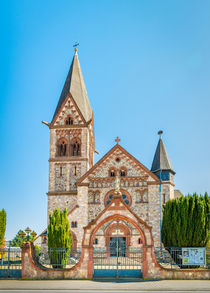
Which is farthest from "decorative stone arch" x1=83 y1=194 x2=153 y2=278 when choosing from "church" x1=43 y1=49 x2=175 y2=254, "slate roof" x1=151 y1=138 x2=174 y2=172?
"slate roof" x1=151 y1=138 x2=174 y2=172

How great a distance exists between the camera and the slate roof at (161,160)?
4226 cm

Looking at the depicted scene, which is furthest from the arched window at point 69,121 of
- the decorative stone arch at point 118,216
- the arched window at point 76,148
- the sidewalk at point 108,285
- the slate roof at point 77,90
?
the sidewalk at point 108,285

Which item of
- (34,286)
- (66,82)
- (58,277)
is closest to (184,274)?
(58,277)

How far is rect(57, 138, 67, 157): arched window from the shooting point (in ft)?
144

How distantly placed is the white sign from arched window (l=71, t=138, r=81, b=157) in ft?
76.7

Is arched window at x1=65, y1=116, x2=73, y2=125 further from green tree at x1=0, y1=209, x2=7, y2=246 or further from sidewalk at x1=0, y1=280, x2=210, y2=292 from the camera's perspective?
sidewalk at x1=0, y1=280, x2=210, y2=292

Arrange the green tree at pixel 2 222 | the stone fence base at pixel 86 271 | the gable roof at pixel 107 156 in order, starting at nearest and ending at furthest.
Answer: the stone fence base at pixel 86 271 < the green tree at pixel 2 222 < the gable roof at pixel 107 156

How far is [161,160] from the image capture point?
43000mm

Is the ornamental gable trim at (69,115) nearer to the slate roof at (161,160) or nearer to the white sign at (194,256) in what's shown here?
the slate roof at (161,160)

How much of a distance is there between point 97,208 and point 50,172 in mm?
7766

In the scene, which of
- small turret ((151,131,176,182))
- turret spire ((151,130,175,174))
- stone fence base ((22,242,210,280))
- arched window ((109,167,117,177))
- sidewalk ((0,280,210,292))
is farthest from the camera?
turret spire ((151,130,175,174))

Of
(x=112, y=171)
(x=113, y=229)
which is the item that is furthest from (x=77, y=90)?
(x=113, y=229)

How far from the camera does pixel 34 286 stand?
19125 millimetres

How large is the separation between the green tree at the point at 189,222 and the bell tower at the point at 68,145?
1754 cm
